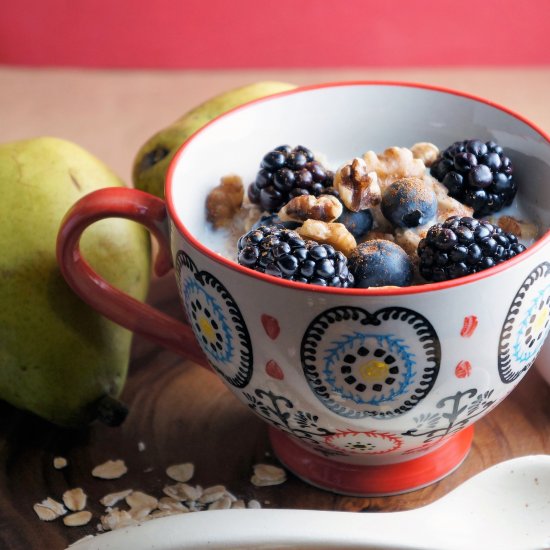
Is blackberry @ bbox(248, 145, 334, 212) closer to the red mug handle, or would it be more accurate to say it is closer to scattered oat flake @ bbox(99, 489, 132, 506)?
the red mug handle

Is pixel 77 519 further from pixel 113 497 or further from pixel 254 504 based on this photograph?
pixel 254 504

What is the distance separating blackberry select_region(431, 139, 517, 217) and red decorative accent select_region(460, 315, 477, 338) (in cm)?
15

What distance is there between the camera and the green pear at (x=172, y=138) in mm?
993

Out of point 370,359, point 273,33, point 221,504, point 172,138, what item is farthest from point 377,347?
point 273,33

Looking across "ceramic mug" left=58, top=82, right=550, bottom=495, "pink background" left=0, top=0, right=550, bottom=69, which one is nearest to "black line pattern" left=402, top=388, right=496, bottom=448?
"ceramic mug" left=58, top=82, right=550, bottom=495

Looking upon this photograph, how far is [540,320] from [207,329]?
233 millimetres

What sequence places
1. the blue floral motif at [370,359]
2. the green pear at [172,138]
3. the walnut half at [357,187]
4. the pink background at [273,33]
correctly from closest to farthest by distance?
1. the blue floral motif at [370,359]
2. the walnut half at [357,187]
3. the green pear at [172,138]
4. the pink background at [273,33]

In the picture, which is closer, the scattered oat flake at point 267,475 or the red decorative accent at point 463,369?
the red decorative accent at point 463,369

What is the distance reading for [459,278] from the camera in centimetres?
61

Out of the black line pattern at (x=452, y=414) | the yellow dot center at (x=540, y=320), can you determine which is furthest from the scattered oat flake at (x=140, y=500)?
the yellow dot center at (x=540, y=320)

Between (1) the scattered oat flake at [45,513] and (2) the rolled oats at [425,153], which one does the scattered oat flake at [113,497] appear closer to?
(1) the scattered oat flake at [45,513]

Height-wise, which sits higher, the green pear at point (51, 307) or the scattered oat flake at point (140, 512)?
the green pear at point (51, 307)

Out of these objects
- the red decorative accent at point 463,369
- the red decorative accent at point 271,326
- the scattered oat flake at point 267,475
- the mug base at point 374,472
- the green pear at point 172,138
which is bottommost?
the scattered oat flake at point 267,475

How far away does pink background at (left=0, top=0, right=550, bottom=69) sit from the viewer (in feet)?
6.23
